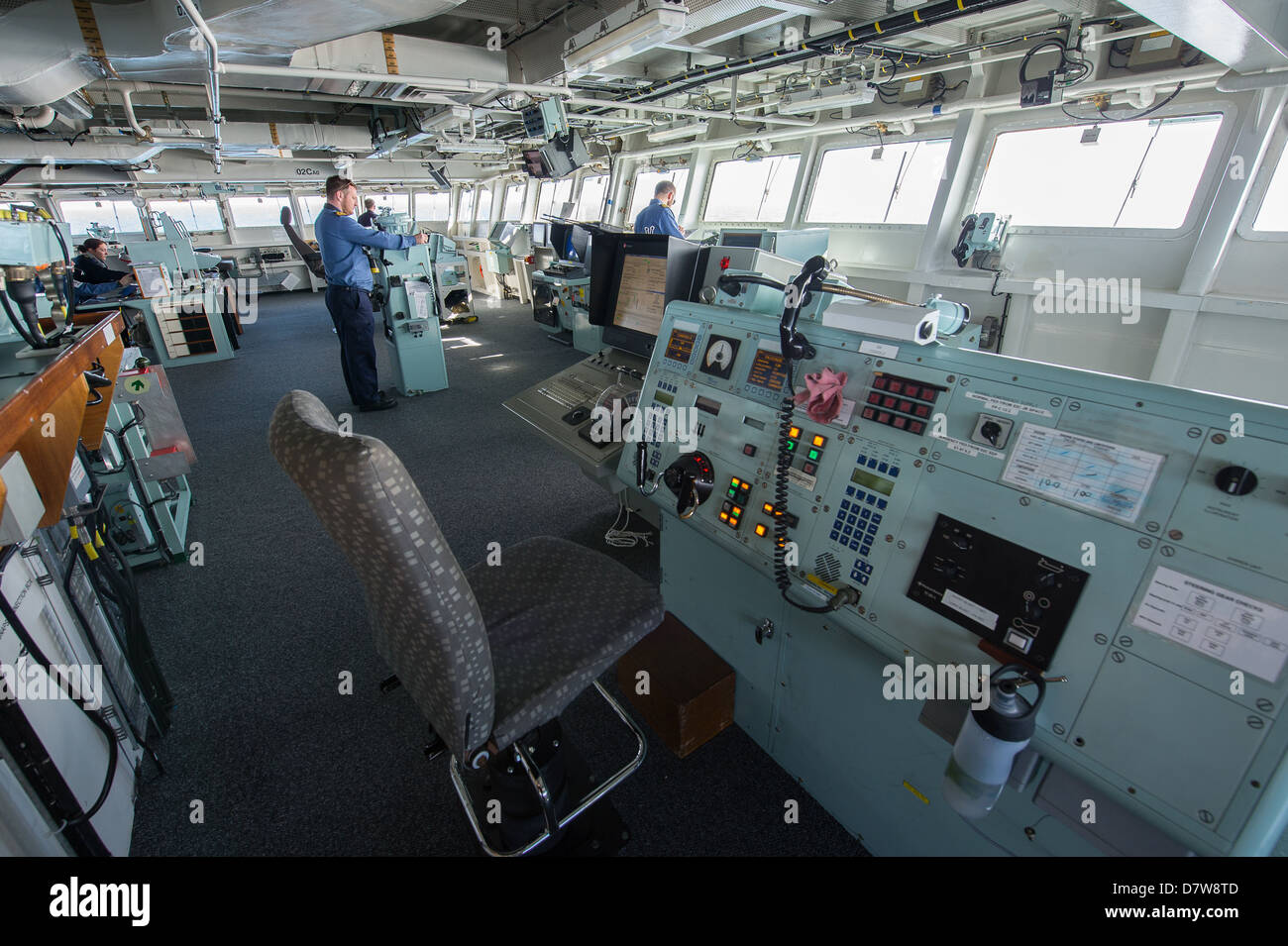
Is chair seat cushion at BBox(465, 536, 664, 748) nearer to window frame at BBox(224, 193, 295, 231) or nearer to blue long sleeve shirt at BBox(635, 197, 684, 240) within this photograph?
blue long sleeve shirt at BBox(635, 197, 684, 240)

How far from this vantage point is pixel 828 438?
1204mm

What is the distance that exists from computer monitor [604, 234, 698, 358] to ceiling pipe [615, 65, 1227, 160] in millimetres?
3423

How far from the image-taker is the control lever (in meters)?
1.42

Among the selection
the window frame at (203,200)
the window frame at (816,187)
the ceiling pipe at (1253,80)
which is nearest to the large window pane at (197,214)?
the window frame at (203,200)

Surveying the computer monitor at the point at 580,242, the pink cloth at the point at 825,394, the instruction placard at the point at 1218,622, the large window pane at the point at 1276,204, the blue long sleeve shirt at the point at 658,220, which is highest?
the large window pane at the point at 1276,204

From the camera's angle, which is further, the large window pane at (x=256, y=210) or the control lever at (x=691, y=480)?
the large window pane at (x=256, y=210)

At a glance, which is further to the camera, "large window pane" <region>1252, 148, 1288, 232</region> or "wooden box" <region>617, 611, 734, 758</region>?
"large window pane" <region>1252, 148, 1288, 232</region>

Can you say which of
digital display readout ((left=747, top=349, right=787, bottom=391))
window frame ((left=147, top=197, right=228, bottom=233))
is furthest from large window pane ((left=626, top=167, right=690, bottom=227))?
window frame ((left=147, top=197, right=228, bottom=233))

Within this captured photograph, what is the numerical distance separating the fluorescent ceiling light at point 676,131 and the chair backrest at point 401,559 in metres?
7.13

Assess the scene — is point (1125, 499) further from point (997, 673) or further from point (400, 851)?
point (400, 851)

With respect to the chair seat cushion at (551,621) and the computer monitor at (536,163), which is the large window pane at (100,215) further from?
the chair seat cushion at (551,621)

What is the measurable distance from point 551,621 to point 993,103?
5.03 meters

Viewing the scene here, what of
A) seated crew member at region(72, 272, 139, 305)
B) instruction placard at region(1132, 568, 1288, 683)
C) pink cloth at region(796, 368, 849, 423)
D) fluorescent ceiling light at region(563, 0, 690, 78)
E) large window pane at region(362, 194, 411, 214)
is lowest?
seated crew member at region(72, 272, 139, 305)

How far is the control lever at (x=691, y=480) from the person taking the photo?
4.65 feet
